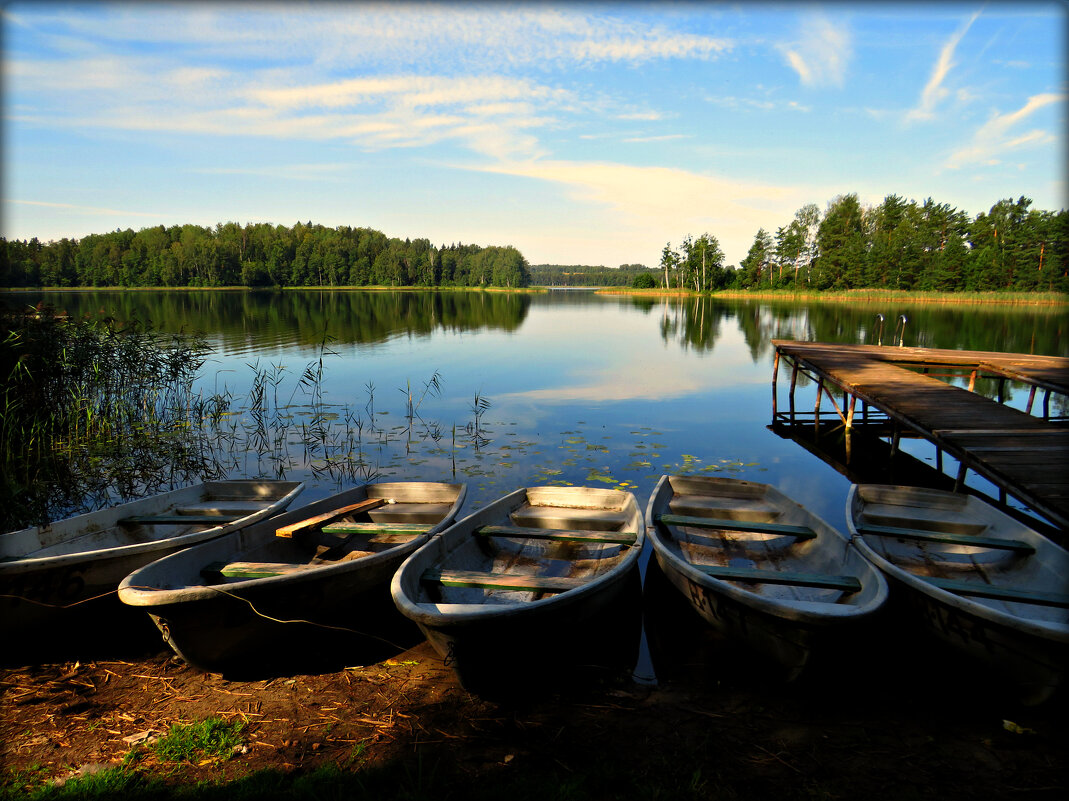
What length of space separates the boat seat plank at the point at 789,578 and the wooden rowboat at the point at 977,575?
0.42m

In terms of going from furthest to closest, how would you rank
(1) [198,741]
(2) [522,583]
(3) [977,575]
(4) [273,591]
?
(3) [977,575] → (2) [522,583] → (4) [273,591] → (1) [198,741]

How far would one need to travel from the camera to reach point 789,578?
4797mm

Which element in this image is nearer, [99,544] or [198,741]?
[198,741]

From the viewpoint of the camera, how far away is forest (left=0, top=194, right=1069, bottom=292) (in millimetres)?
53031

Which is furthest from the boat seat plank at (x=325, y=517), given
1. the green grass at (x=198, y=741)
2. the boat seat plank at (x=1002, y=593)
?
the boat seat plank at (x=1002, y=593)

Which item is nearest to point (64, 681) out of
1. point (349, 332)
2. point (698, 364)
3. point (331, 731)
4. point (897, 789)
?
point (331, 731)

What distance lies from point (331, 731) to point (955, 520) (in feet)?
22.4

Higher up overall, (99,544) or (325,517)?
(325,517)

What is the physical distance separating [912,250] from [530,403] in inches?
2775

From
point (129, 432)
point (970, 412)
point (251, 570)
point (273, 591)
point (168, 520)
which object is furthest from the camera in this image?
point (129, 432)

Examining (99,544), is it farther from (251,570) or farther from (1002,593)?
(1002,593)

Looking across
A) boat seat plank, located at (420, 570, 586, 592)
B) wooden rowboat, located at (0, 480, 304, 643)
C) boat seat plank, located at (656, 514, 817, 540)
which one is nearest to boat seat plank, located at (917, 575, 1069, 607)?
boat seat plank, located at (656, 514, 817, 540)

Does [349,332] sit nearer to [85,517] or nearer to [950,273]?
[85,517]

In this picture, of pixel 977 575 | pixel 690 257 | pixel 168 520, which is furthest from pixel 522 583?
pixel 690 257
